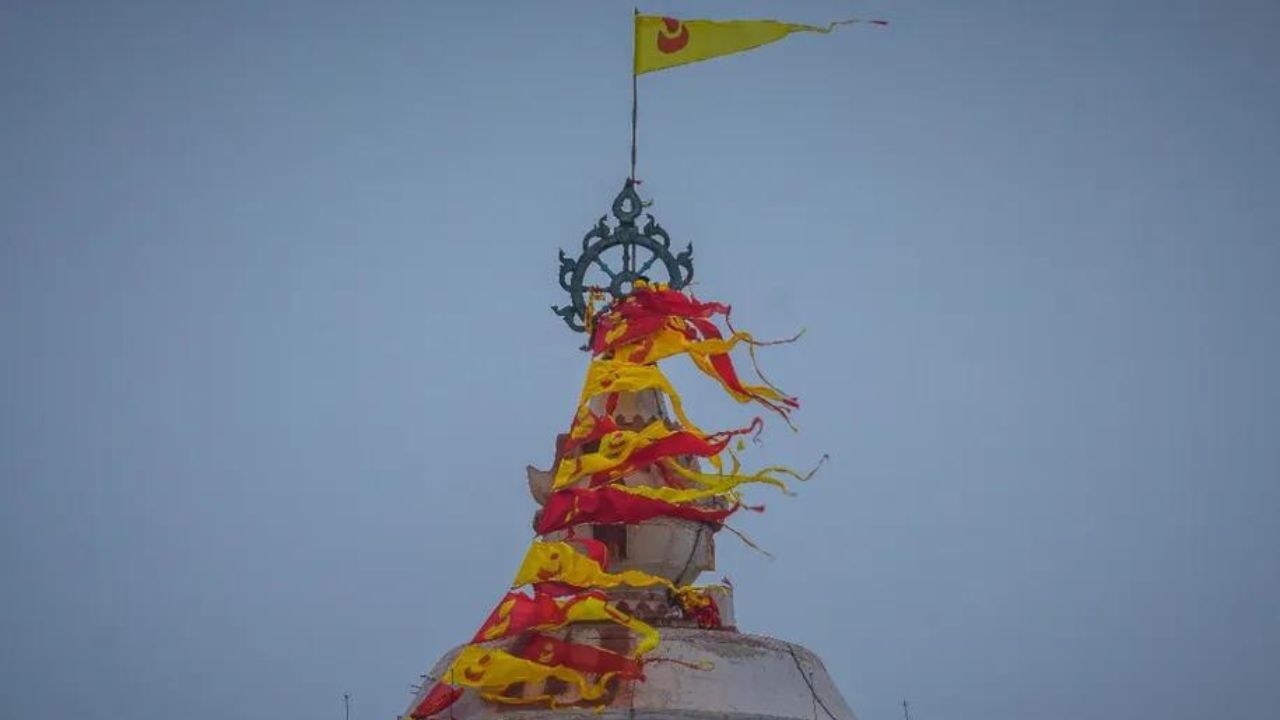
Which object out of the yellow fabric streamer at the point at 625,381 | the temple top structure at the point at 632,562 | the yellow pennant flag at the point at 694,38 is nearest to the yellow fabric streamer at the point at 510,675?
the temple top structure at the point at 632,562

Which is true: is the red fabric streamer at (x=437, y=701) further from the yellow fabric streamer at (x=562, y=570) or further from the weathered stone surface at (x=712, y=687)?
the yellow fabric streamer at (x=562, y=570)

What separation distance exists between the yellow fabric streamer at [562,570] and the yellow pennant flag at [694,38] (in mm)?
9190

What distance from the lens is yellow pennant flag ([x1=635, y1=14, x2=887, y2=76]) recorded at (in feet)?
90.7

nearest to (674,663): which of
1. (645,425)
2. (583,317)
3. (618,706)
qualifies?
(618,706)

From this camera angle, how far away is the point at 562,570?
22.5 meters

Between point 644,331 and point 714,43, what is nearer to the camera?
point 644,331

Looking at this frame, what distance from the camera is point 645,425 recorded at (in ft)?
82.4

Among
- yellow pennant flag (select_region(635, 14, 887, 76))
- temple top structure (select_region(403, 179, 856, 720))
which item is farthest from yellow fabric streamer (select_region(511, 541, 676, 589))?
yellow pennant flag (select_region(635, 14, 887, 76))

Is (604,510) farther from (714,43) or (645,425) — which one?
(714,43)

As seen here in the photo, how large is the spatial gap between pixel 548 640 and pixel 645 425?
14.4 ft

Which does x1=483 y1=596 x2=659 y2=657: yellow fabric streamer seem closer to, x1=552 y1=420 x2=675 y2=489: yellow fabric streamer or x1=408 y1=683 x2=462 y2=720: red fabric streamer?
x1=408 y1=683 x2=462 y2=720: red fabric streamer

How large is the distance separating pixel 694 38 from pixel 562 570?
10.3 meters

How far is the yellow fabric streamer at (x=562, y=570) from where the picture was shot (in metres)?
22.3

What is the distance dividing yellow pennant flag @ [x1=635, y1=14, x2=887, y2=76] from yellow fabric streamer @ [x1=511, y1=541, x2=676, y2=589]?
9.19 metres
